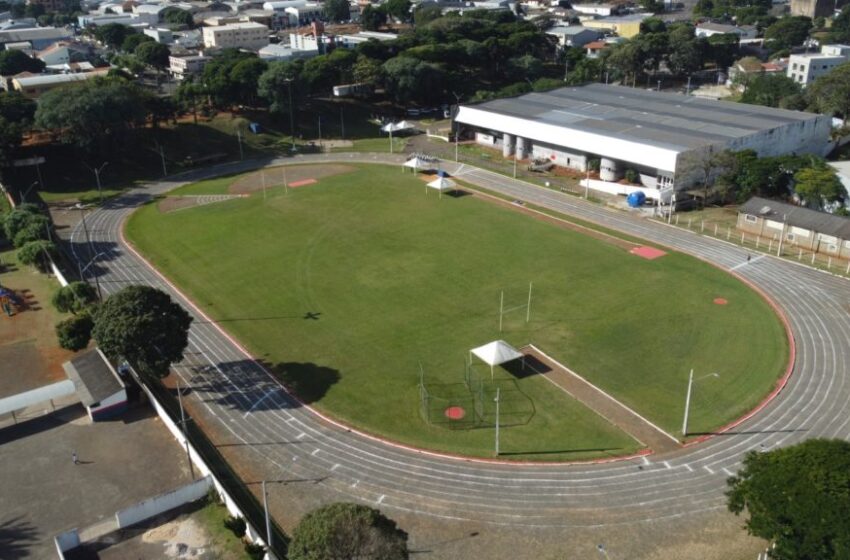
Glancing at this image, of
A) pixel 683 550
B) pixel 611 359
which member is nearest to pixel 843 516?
pixel 683 550

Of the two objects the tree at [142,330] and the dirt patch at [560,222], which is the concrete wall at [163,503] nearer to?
the tree at [142,330]

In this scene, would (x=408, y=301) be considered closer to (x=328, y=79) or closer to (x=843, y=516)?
(x=843, y=516)

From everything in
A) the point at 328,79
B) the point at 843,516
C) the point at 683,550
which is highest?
the point at 328,79

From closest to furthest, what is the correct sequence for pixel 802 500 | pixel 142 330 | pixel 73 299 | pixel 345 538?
1. pixel 345 538
2. pixel 802 500
3. pixel 142 330
4. pixel 73 299

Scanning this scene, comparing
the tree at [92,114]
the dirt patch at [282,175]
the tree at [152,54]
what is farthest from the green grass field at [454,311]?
the tree at [152,54]

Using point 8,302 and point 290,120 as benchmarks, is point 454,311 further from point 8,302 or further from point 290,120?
point 290,120

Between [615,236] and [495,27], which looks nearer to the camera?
[615,236]

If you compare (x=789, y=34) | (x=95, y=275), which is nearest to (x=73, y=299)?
(x=95, y=275)
